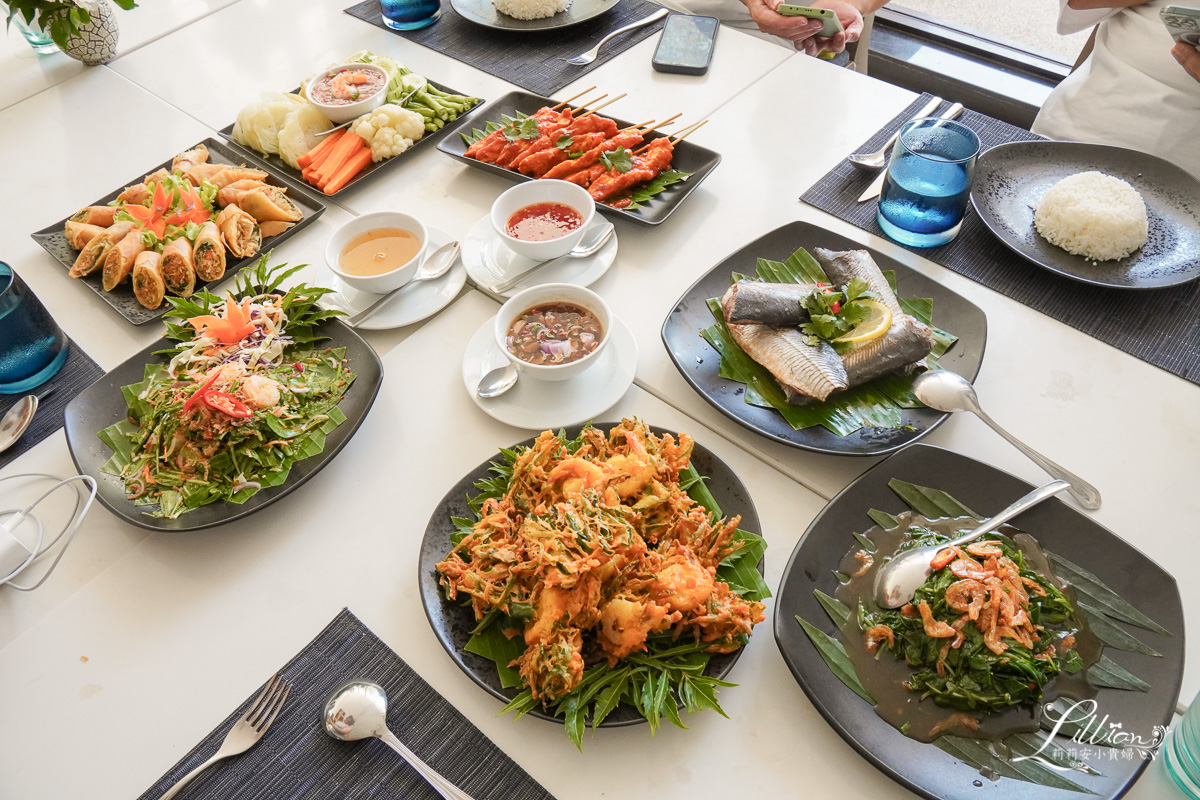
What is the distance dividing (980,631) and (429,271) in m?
1.45

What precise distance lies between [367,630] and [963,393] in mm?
1228

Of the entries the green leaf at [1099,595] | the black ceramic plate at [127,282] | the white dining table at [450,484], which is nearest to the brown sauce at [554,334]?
the white dining table at [450,484]

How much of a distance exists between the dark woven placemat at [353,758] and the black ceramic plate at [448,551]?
97 millimetres

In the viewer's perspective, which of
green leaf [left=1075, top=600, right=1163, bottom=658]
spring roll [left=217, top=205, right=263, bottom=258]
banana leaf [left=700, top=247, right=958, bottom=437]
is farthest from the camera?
spring roll [left=217, top=205, right=263, bottom=258]

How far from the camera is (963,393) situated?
1.43 metres

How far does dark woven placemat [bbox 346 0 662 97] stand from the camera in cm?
251

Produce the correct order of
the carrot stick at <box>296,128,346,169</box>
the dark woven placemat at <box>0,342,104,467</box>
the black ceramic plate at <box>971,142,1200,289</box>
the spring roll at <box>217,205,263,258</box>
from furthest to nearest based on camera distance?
1. the carrot stick at <box>296,128,346,169</box>
2. the spring roll at <box>217,205,263,258</box>
3. the black ceramic plate at <box>971,142,1200,289</box>
4. the dark woven placemat at <box>0,342,104,467</box>

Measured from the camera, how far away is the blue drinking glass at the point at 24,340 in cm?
156

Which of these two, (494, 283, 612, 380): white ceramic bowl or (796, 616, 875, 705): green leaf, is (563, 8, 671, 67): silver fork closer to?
(494, 283, 612, 380): white ceramic bowl

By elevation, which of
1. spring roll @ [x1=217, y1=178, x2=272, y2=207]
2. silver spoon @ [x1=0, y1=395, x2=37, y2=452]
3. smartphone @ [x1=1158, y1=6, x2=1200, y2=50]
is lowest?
silver spoon @ [x1=0, y1=395, x2=37, y2=452]

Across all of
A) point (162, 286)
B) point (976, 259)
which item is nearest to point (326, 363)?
point (162, 286)

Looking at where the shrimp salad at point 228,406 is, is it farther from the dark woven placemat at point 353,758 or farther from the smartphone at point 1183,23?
the smartphone at point 1183,23

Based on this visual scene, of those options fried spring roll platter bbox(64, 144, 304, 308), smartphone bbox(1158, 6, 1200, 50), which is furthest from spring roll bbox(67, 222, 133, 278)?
smartphone bbox(1158, 6, 1200, 50)

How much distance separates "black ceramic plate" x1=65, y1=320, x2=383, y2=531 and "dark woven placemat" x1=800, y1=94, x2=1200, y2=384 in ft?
4.25
